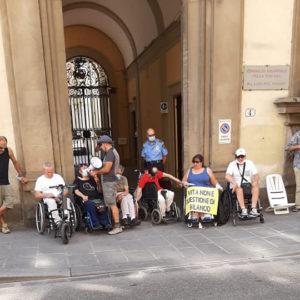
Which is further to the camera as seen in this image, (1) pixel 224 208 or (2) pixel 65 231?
(1) pixel 224 208

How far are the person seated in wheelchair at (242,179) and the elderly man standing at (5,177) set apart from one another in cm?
379

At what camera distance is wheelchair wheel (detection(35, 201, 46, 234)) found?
4.85 m

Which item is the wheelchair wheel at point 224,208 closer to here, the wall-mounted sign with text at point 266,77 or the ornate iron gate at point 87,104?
the wall-mounted sign with text at point 266,77

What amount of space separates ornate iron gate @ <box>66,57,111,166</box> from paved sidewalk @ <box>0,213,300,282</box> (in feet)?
29.0

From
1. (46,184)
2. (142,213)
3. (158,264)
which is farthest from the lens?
(142,213)

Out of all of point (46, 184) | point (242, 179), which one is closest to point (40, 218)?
point (46, 184)

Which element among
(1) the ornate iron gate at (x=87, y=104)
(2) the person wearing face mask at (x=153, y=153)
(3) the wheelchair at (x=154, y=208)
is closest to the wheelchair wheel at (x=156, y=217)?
(3) the wheelchair at (x=154, y=208)

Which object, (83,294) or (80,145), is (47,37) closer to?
(83,294)

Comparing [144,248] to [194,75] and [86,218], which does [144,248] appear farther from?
[194,75]

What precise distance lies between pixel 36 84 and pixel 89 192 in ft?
7.01

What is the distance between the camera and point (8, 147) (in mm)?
5176

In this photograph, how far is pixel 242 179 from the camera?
17.9ft

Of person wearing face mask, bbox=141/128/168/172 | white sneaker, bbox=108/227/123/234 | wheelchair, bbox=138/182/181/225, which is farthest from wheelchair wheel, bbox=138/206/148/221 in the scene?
person wearing face mask, bbox=141/128/168/172

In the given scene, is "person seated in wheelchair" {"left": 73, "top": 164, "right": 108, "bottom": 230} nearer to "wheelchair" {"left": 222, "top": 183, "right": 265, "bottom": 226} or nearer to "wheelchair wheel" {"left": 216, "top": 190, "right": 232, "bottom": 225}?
"wheelchair wheel" {"left": 216, "top": 190, "right": 232, "bottom": 225}
